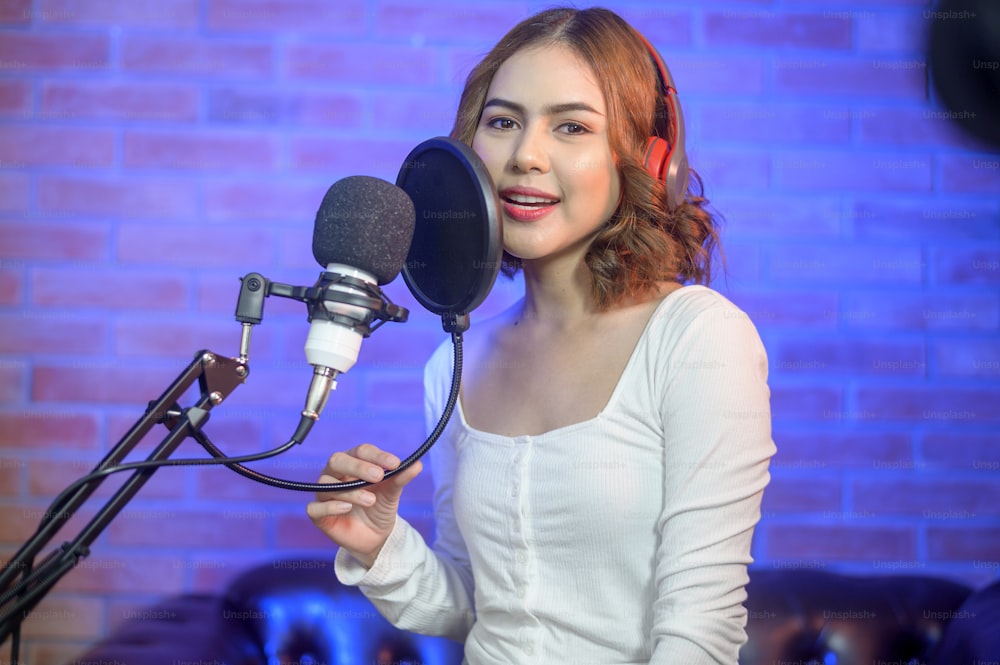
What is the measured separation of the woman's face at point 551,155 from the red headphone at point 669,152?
2.3 inches

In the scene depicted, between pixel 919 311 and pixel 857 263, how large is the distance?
0.52 ft

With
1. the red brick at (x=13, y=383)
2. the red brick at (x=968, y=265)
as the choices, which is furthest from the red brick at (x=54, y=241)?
the red brick at (x=968, y=265)

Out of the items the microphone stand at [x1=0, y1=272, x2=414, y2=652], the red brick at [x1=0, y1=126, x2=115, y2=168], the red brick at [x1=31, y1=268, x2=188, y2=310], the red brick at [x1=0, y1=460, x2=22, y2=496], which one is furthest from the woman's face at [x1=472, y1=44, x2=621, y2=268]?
the red brick at [x1=0, y1=460, x2=22, y2=496]

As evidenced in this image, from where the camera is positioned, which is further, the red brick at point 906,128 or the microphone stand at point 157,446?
the red brick at point 906,128

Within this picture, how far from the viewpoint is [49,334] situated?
71.5 inches

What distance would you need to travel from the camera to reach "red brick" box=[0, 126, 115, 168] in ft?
5.93

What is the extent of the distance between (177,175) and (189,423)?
3.92ft

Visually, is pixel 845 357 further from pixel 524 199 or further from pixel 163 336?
pixel 163 336

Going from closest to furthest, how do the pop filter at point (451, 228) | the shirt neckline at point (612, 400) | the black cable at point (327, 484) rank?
the black cable at point (327, 484), the pop filter at point (451, 228), the shirt neckline at point (612, 400)

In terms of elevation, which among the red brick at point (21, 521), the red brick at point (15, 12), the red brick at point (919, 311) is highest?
the red brick at point (15, 12)

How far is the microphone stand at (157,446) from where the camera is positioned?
69 centimetres

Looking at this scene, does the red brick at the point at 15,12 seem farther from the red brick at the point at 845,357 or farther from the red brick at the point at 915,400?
the red brick at the point at 915,400

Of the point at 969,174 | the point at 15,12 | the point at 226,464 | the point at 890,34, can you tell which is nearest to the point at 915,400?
the point at 969,174

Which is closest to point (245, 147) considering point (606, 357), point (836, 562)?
point (606, 357)
